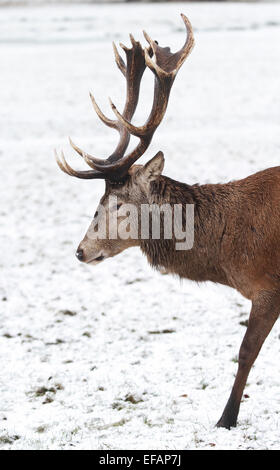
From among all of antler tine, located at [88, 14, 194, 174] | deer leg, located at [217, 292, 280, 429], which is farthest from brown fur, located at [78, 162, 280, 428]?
antler tine, located at [88, 14, 194, 174]

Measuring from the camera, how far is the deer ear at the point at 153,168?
14.5ft

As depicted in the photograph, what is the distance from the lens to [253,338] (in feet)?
14.0

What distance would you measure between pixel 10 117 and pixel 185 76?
18.1 feet

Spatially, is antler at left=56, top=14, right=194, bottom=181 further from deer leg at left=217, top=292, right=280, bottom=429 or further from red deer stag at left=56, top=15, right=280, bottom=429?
deer leg at left=217, top=292, right=280, bottom=429

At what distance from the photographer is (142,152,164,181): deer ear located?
4.43 m

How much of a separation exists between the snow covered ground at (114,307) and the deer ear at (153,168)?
1687 mm

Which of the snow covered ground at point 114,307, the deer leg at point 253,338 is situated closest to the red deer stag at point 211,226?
the deer leg at point 253,338

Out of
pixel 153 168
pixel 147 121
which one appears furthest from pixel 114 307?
pixel 147 121

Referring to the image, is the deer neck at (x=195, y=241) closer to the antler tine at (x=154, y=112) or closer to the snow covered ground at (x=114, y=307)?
the antler tine at (x=154, y=112)

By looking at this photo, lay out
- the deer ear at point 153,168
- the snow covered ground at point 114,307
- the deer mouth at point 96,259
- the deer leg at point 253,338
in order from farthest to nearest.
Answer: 1. the deer mouth at point 96,259
2. the snow covered ground at point 114,307
3. the deer ear at point 153,168
4. the deer leg at point 253,338

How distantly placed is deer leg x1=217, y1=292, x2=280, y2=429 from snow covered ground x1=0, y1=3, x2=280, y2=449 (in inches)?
5.0

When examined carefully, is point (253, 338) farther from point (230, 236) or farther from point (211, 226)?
point (211, 226)

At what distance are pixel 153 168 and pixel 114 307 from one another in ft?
8.64

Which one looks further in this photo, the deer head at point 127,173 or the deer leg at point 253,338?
Result: the deer head at point 127,173
